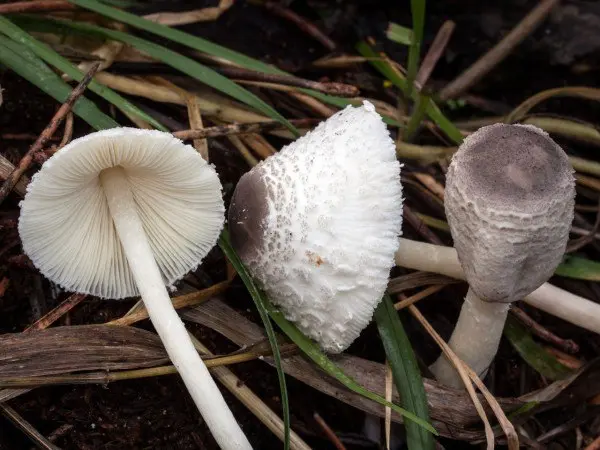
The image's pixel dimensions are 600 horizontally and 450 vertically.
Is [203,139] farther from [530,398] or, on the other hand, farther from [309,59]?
[530,398]

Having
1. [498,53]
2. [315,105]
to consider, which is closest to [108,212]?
[315,105]

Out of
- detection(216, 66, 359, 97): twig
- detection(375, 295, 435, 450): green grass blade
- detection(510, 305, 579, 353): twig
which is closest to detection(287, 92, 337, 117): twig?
detection(216, 66, 359, 97): twig

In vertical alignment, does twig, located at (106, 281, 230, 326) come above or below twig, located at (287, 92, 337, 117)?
below

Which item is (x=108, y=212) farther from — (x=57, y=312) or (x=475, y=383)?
(x=475, y=383)

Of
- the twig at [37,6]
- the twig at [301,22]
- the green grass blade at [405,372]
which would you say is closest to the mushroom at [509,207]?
the green grass blade at [405,372]

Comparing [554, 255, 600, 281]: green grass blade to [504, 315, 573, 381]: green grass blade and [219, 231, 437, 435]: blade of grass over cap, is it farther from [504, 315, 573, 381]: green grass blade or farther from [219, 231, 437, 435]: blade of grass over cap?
[219, 231, 437, 435]: blade of grass over cap

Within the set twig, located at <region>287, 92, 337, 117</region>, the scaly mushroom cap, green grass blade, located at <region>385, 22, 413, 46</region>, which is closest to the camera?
the scaly mushroom cap

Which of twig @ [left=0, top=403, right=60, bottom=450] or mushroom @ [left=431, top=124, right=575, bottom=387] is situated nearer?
mushroom @ [left=431, top=124, right=575, bottom=387]
